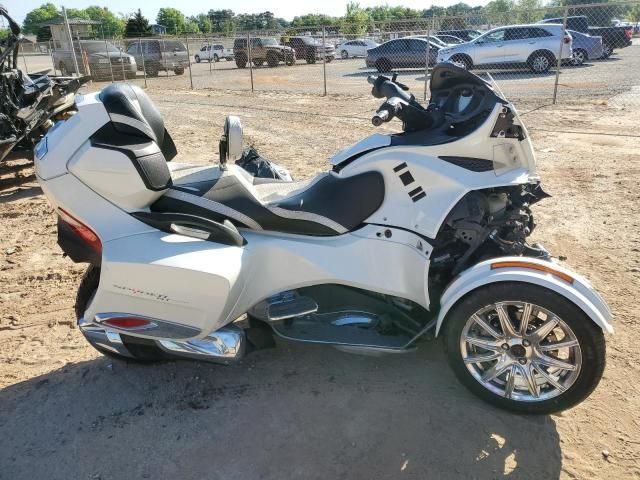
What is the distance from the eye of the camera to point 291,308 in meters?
2.99

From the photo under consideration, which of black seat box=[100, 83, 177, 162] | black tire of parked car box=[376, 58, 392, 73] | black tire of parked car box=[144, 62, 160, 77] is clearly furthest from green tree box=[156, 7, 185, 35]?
black seat box=[100, 83, 177, 162]

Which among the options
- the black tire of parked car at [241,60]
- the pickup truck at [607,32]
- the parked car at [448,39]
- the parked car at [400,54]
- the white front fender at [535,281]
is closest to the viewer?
the white front fender at [535,281]

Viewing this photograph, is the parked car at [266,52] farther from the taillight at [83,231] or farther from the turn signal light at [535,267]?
the turn signal light at [535,267]

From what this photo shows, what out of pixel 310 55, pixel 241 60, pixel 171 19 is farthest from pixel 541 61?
pixel 171 19

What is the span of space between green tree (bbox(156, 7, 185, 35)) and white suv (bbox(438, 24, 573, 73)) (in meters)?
68.6

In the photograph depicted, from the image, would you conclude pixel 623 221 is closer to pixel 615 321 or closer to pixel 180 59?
pixel 615 321

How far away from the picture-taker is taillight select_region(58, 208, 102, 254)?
2.88 meters

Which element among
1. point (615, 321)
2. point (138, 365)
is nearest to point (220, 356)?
point (138, 365)

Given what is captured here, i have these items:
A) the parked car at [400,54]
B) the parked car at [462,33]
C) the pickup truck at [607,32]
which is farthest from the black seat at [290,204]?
the parked car at [462,33]

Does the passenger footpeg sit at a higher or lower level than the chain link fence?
lower

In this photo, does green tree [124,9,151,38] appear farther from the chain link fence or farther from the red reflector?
the red reflector

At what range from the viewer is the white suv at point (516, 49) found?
1808 cm

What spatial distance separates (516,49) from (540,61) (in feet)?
3.16

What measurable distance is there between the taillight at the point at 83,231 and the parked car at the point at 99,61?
2165 cm
